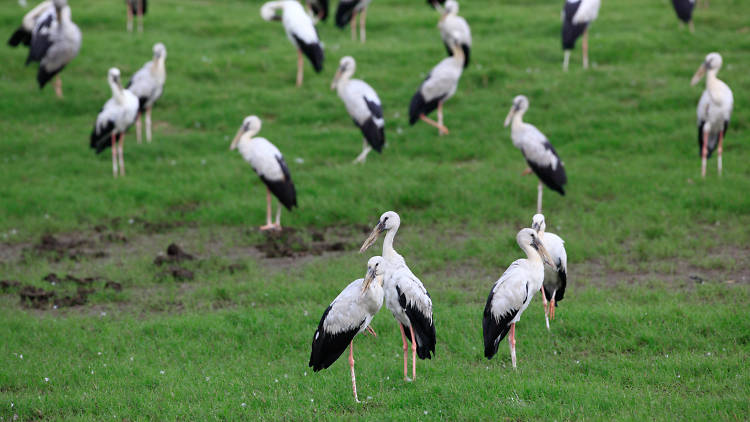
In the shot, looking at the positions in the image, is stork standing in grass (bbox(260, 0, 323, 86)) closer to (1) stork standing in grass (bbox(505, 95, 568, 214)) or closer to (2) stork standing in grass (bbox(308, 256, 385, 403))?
(1) stork standing in grass (bbox(505, 95, 568, 214))

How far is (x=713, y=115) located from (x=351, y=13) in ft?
27.7

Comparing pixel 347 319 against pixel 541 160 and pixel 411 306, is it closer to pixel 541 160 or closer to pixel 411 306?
pixel 411 306

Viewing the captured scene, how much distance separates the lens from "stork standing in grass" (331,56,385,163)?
40.0 feet

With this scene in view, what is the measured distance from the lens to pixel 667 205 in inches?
412

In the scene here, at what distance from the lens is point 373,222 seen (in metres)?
10.7

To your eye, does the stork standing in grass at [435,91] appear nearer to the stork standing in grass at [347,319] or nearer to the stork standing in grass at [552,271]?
the stork standing in grass at [552,271]

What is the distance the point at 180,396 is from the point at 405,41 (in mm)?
12595

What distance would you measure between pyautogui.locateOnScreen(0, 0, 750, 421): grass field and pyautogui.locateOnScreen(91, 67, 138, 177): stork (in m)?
0.40

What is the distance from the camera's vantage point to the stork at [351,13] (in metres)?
17.1

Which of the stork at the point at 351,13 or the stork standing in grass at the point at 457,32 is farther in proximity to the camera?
the stork at the point at 351,13

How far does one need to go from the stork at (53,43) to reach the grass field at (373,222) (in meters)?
0.71

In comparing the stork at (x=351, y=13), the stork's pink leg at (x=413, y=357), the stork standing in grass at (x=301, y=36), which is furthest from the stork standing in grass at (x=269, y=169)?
the stork at (x=351, y=13)

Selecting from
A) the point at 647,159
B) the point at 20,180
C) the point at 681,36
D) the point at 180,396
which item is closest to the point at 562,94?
the point at 647,159

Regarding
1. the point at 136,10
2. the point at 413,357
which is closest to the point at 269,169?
the point at 413,357
